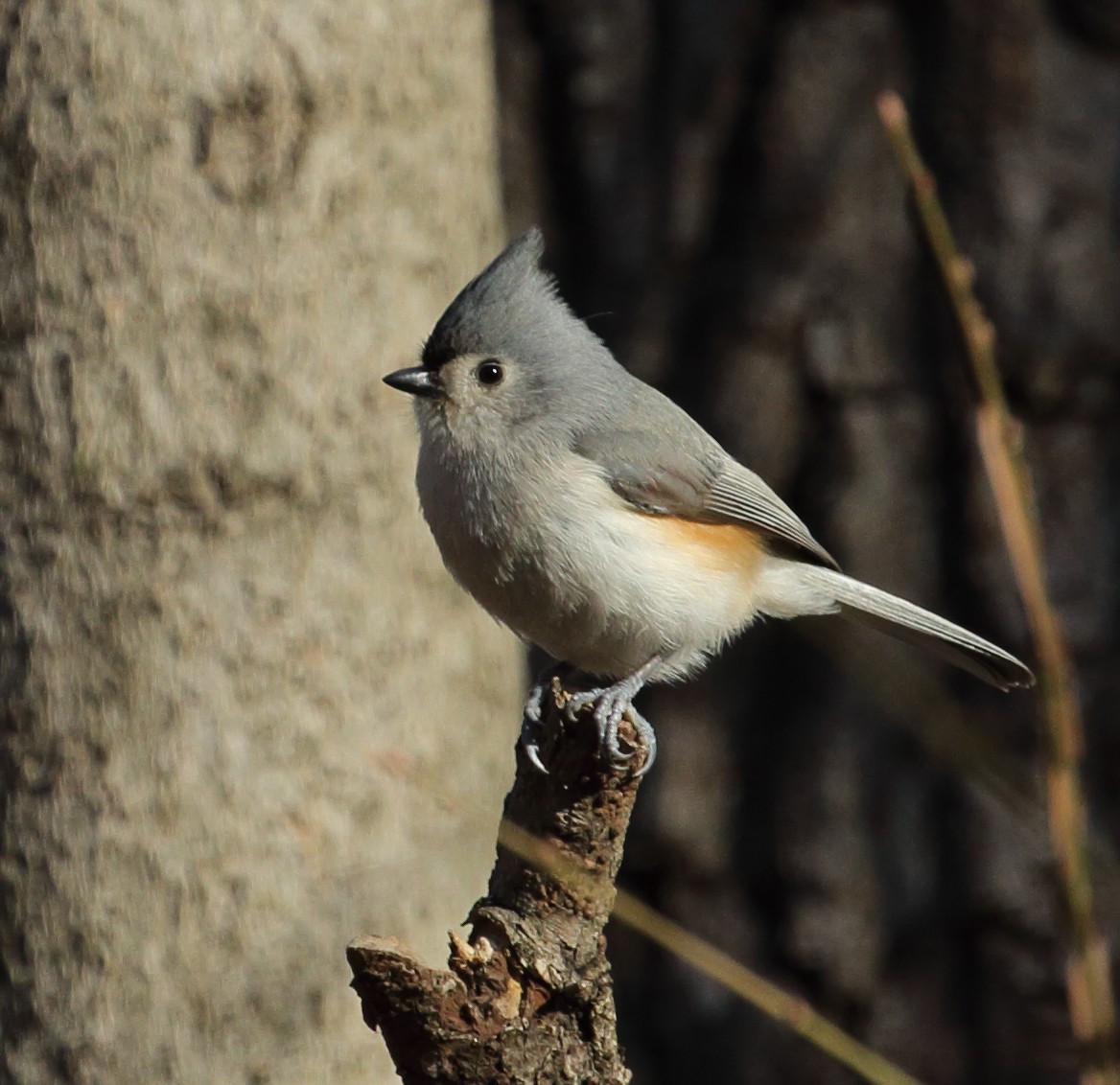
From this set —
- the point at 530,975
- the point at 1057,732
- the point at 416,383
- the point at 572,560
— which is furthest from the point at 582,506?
the point at 1057,732

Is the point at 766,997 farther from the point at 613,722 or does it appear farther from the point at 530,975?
the point at 613,722

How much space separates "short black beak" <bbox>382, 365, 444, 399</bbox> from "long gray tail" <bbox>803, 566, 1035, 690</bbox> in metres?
0.92

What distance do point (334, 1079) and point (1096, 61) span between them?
9.81 feet

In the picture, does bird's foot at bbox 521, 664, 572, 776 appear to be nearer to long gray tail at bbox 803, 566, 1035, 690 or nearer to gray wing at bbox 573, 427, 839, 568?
Result: gray wing at bbox 573, 427, 839, 568

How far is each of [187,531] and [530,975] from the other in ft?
4.90

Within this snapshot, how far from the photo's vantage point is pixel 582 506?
2.82 m

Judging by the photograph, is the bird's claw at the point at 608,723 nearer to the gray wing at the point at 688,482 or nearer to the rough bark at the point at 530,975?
the rough bark at the point at 530,975

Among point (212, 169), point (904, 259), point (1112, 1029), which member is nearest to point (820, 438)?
A: point (904, 259)

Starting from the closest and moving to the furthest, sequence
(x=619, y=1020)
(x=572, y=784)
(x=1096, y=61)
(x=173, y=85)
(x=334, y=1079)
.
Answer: (x=572, y=784) → (x=173, y=85) → (x=334, y=1079) → (x=1096, y=61) → (x=619, y=1020)

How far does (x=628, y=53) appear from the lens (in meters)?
3.94

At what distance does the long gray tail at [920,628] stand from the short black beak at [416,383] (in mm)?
921

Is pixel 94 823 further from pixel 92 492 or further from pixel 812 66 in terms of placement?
pixel 812 66

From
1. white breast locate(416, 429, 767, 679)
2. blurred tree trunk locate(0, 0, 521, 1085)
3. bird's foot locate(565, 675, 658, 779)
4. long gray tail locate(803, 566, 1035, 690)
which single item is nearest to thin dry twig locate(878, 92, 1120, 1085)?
bird's foot locate(565, 675, 658, 779)

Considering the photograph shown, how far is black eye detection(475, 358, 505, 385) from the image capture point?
3004 millimetres
